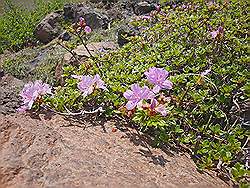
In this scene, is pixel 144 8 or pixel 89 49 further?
pixel 144 8

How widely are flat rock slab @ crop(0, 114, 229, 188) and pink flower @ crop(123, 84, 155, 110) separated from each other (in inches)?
7.3

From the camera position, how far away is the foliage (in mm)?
1938

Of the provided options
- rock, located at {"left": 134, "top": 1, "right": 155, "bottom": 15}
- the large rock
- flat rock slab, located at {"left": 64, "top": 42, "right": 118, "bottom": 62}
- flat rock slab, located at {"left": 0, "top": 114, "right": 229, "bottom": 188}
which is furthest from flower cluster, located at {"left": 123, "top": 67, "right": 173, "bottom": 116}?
the large rock

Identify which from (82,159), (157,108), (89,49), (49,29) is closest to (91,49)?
(89,49)

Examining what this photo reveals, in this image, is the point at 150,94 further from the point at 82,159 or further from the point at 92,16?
the point at 92,16

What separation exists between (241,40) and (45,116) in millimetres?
1732

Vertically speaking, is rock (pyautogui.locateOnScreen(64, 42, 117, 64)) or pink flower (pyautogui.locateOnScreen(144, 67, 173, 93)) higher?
pink flower (pyautogui.locateOnScreen(144, 67, 173, 93))

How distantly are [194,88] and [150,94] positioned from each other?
1.91 ft

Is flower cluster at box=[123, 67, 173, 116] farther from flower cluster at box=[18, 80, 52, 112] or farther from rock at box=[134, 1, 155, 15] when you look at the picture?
rock at box=[134, 1, 155, 15]

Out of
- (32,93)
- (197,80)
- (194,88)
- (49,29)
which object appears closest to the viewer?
(32,93)

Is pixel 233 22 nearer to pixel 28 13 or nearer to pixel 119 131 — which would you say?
pixel 119 131

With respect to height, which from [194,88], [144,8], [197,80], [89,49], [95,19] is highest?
[197,80]

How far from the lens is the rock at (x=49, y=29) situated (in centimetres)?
719

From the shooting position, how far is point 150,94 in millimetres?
1854
